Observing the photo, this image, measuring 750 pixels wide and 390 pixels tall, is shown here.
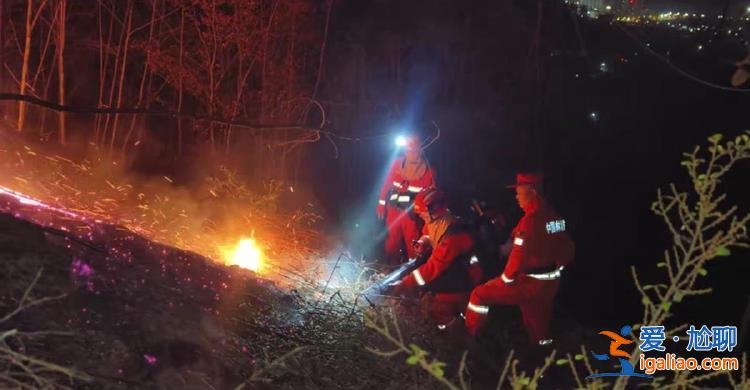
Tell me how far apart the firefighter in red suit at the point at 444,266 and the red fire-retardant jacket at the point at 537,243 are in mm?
473

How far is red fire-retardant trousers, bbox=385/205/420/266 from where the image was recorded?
758 cm

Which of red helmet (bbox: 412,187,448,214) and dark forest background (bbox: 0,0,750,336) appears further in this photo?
dark forest background (bbox: 0,0,750,336)

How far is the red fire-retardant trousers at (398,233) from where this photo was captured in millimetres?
7582

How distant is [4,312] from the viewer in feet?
10.2

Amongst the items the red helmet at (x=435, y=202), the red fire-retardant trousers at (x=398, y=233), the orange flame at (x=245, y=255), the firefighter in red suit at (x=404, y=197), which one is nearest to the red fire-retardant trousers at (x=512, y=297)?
the red helmet at (x=435, y=202)

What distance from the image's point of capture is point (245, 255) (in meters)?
6.92

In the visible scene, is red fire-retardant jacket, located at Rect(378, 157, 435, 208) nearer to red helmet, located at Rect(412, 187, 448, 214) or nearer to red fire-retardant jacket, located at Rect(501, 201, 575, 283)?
red helmet, located at Rect(412, 187, 448, 214)

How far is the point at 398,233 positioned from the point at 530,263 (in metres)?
2.53

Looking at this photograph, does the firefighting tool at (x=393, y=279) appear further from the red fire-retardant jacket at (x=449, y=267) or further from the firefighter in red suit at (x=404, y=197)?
the firefighter in red suit at (x=404, y=197)

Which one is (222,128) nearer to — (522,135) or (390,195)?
(390,195)

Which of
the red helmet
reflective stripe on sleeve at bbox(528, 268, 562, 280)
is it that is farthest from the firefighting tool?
reflective stripe on sleeve at bbox(528, 268, 562, 280)

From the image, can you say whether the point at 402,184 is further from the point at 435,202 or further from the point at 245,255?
the point at 245,255

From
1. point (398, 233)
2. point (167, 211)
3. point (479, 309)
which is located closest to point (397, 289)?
point (479, 309)

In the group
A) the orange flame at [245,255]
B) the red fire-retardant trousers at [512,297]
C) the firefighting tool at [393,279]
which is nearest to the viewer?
the red fire-retardant trousers at [512,297]
